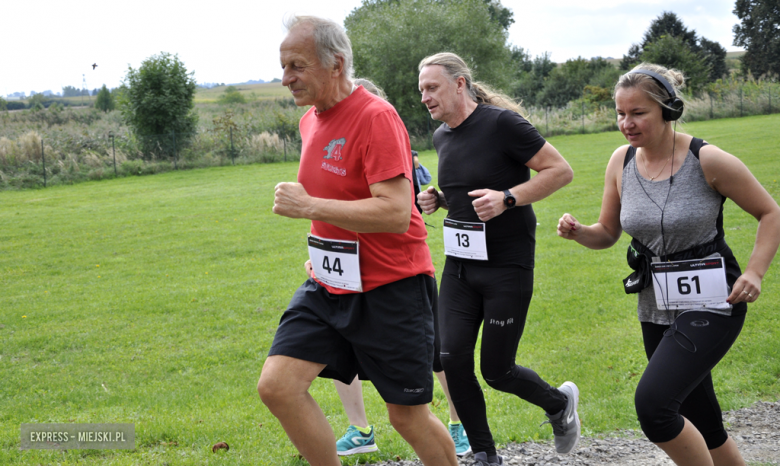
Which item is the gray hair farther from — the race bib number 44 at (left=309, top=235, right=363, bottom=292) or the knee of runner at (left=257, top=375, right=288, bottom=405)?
the knee of runner at (left=257, top=375, right=288, bottom=405)

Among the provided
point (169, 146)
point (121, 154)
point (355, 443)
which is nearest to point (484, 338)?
point (355, 443)

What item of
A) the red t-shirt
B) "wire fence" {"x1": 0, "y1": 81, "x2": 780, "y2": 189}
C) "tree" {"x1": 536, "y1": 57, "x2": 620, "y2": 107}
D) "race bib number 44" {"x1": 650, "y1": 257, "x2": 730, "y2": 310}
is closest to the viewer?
the red t-shirt

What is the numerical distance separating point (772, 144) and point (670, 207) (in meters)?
20.7

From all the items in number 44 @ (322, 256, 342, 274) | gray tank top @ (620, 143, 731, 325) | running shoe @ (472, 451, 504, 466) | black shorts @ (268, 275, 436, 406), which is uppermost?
gray tank top @ (620, 143, 731, 325)

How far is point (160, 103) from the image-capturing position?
27734 millimetres

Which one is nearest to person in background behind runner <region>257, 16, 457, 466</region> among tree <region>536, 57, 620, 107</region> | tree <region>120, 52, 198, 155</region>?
tree <region>120, 52, 198, 155</region>

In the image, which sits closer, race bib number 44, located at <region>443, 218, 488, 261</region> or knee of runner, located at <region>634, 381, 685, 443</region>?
knee of runner, located at <region>634, 381, 685, 443</region>

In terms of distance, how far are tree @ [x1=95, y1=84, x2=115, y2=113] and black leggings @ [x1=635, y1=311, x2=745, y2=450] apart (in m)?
64.1

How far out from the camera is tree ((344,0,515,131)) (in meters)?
35.0

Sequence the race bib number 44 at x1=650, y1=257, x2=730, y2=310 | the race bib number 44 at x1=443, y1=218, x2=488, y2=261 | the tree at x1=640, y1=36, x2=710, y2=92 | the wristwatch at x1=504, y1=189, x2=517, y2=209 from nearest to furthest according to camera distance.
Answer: the race bib number 44 at x1=650, y1=257, x2=730, y2=310, the wristwatch at x1=504, y1=189, x2=517, y2=209, the race bib number 44 at x1=443, y1=218, x2=488, y2=261, the tree at x1=640, y1=36, x2=710, y2=92

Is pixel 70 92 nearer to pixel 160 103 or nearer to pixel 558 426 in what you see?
pixel 160 103

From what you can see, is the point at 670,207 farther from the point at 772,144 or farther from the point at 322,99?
the point at 772,144

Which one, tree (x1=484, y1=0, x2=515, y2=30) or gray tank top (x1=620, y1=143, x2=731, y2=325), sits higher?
tree (x1=484, y1=0, x2=515, y2=30)

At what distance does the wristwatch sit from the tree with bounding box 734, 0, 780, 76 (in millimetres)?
63529
